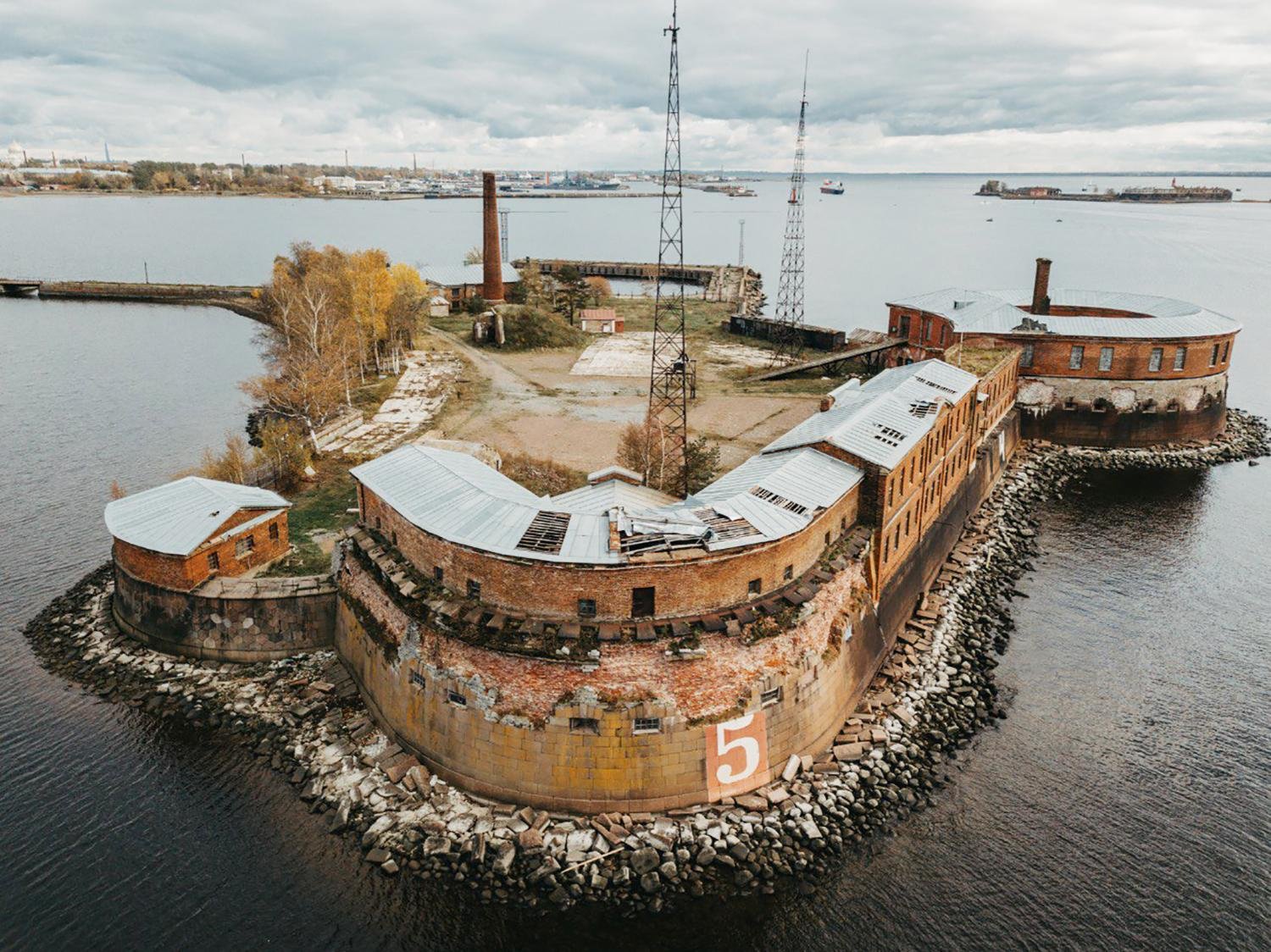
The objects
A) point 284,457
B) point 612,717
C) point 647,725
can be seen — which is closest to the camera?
point 612,717

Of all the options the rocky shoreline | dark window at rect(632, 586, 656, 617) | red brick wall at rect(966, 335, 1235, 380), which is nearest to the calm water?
the rocky shoreline

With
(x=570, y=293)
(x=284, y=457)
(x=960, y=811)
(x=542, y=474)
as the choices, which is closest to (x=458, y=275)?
(x=570, y=293)

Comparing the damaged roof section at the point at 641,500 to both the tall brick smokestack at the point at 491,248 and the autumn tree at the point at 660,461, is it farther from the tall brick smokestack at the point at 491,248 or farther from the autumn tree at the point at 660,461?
the tall brick smokestack at the point at 491,248

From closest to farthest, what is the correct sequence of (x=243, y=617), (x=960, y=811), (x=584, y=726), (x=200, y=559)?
1. (x=584, y=726)
2. (x=960, y=811)
3. (x=243, y=617)
4. (x=200, y=559)

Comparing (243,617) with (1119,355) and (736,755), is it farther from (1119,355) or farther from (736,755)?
(1119,355)

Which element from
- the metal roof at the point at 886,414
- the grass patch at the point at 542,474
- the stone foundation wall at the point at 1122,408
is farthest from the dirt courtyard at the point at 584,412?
the stone foundation wall at the point at 1122,408

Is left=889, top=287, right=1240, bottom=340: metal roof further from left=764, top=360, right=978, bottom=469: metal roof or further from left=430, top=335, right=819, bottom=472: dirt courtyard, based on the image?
left=764, top=360, right=978, bottom=469: metal roof

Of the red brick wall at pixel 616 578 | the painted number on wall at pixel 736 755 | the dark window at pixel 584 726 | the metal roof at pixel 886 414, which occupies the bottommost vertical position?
the painted number on wall at pixel 736 755
